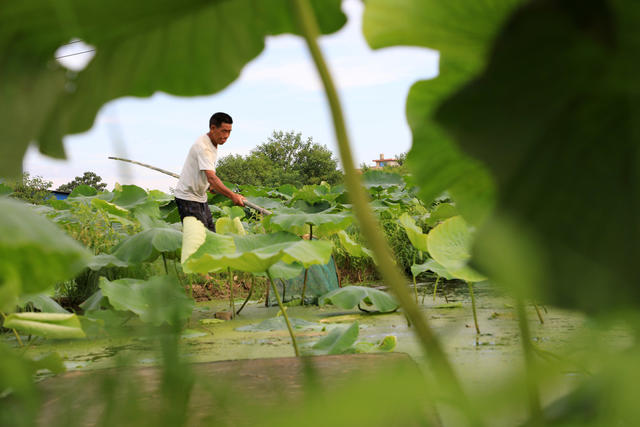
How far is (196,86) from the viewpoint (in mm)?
502

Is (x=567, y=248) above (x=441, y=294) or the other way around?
above

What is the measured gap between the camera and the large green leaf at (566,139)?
0.38ft

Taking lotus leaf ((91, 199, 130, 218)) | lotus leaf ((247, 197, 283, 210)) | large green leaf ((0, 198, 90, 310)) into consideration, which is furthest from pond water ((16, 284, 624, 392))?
lotus leaf ((247, 197, 283, 210))

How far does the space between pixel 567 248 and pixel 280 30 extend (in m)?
0.41

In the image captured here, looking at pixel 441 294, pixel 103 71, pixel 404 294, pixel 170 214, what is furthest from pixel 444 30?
pixel 170 214

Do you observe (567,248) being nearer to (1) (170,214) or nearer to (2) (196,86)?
(2) (196,86)

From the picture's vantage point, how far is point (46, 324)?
0.93 meters

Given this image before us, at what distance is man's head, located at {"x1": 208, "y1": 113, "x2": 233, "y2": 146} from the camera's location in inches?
176

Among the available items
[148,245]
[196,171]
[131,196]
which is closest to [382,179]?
[196,171]

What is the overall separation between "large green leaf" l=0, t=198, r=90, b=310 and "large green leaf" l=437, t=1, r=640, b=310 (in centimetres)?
12

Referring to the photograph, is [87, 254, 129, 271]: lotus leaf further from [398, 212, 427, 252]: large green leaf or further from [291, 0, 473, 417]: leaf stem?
[291, 0, 473, 417]: leaf stem

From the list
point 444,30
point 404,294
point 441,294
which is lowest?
point 441,294

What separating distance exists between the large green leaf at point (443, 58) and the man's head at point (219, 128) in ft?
13.7

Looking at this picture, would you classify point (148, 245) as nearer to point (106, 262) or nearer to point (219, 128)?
point (106, 262)
